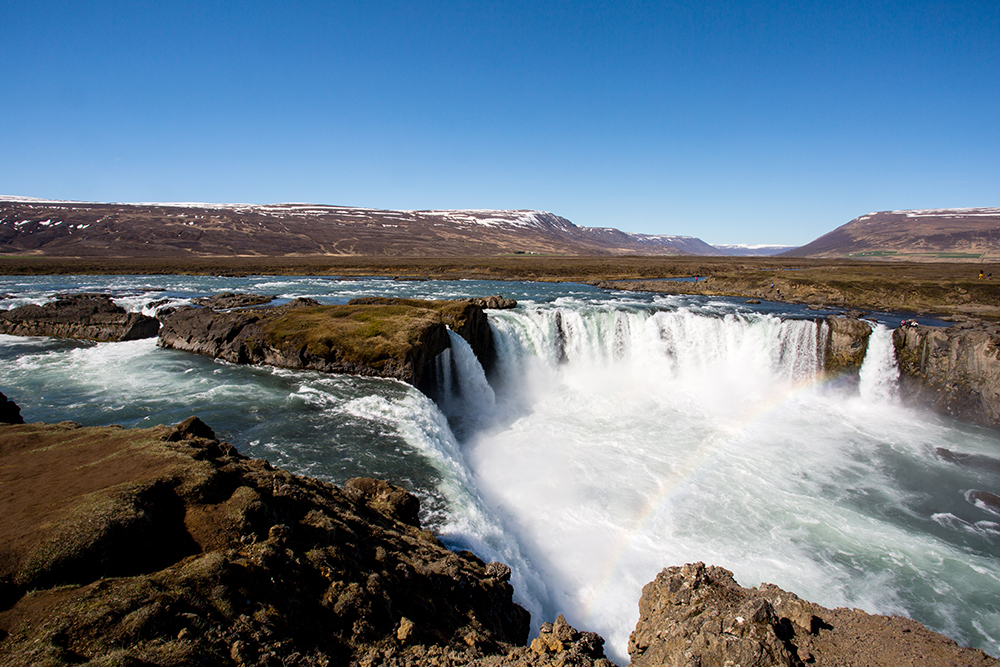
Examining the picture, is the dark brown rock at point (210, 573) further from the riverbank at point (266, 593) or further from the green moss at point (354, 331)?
the green moss at point (354, 331)

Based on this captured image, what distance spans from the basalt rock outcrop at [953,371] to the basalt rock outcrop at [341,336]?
25028mm

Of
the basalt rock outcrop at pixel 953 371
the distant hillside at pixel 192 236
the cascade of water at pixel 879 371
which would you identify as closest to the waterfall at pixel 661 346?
the cascade of water at pixel 879 371

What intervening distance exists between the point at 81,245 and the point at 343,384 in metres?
160

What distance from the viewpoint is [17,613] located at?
4355mm

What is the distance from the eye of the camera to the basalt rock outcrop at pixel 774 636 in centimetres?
591

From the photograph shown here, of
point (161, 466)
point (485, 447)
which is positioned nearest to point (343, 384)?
point (485, 447)

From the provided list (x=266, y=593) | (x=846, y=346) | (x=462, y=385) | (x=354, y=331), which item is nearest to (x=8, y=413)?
(x=266, y=593)

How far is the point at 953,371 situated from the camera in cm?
2520

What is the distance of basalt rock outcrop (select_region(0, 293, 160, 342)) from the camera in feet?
91.9

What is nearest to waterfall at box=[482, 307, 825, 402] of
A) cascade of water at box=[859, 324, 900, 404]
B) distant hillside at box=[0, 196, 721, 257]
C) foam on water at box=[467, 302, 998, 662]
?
foam on water at box=[467, 302, 998, 662]

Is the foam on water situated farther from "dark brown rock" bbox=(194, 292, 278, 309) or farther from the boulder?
"dark brown rock" bbox=(194, 292, 278, 309)

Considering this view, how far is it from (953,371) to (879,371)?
3.18m

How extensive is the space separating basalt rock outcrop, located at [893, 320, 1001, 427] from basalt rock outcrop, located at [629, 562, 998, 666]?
2629cm

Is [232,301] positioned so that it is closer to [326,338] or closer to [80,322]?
[80,322]
